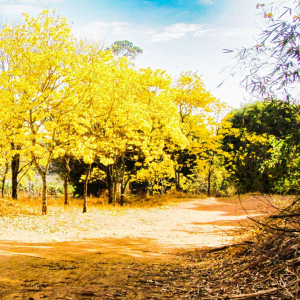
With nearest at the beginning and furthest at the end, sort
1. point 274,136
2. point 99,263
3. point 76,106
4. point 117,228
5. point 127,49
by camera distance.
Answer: point 274,136 → point 99,263 → point 117,228 → point 76,106 → point 127,49

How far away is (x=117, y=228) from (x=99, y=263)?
5.68 m

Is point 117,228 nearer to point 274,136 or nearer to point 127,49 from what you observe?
point 274,136

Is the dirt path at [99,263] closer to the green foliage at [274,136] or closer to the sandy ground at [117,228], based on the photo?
the sandy ground at [117,228]

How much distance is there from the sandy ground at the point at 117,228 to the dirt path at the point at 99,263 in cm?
3

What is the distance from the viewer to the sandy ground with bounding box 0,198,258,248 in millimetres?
8062

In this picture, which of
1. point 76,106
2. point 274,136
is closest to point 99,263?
point 274,136

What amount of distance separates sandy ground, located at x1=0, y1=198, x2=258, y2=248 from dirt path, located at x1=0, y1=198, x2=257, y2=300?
29 mm

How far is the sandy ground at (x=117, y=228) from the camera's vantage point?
8.06 m

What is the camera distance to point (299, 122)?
3639 millimetres

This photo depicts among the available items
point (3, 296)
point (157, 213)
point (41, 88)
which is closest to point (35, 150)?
point (41, 88)

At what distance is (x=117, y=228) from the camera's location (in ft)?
34.8

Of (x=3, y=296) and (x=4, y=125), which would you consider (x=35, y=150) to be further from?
(x=3, y=296)

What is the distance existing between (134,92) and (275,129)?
12978 mm

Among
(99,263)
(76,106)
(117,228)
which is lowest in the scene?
(117,228)
